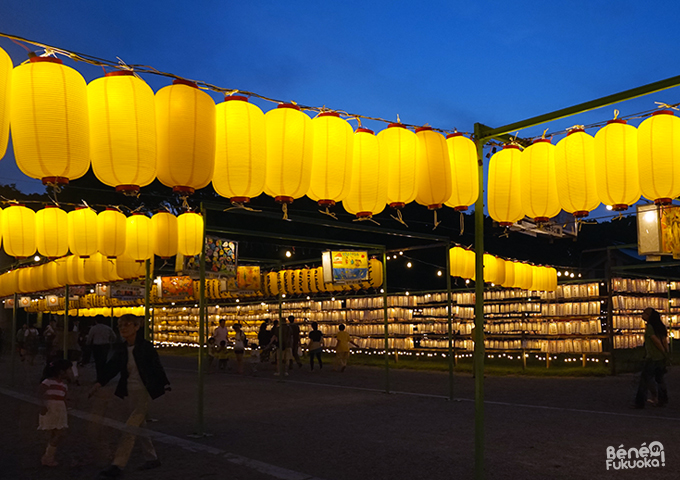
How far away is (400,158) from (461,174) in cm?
93

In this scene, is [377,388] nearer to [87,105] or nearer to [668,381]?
[668,381]

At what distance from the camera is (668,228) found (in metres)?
11.0

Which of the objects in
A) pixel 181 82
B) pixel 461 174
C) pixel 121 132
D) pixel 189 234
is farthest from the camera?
pixel 189 234

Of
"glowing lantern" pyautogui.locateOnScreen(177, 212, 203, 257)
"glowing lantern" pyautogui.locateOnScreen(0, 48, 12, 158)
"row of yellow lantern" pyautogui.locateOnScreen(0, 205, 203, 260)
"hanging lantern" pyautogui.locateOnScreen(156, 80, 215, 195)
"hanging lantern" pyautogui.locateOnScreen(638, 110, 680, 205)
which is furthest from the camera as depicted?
"glowing lantern" pyautogui.locateOnScreen(177, 212, 203, 257)

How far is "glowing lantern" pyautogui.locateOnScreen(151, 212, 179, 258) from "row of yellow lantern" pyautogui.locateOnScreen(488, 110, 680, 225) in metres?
6.97

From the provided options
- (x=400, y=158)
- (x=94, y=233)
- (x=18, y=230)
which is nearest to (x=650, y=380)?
(x=400, y=158)

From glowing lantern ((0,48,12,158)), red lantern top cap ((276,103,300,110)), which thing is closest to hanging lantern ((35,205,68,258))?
red lantern top cap ((276,103,300,110))

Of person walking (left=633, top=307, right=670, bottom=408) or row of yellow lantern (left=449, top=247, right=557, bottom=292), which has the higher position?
row of yellow lantern (left=449, top=247, right=557, bottom=292)

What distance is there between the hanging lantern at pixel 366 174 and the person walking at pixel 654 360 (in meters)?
6.76

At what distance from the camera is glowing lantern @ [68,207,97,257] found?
11.7 m

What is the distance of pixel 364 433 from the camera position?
895 centimetres

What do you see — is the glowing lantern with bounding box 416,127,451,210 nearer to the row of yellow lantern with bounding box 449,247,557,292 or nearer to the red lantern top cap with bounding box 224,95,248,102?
the red lantern top cap with bounding box 224,95,248,102

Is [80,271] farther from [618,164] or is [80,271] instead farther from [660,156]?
[660,156]

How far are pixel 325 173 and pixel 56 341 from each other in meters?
18.5
